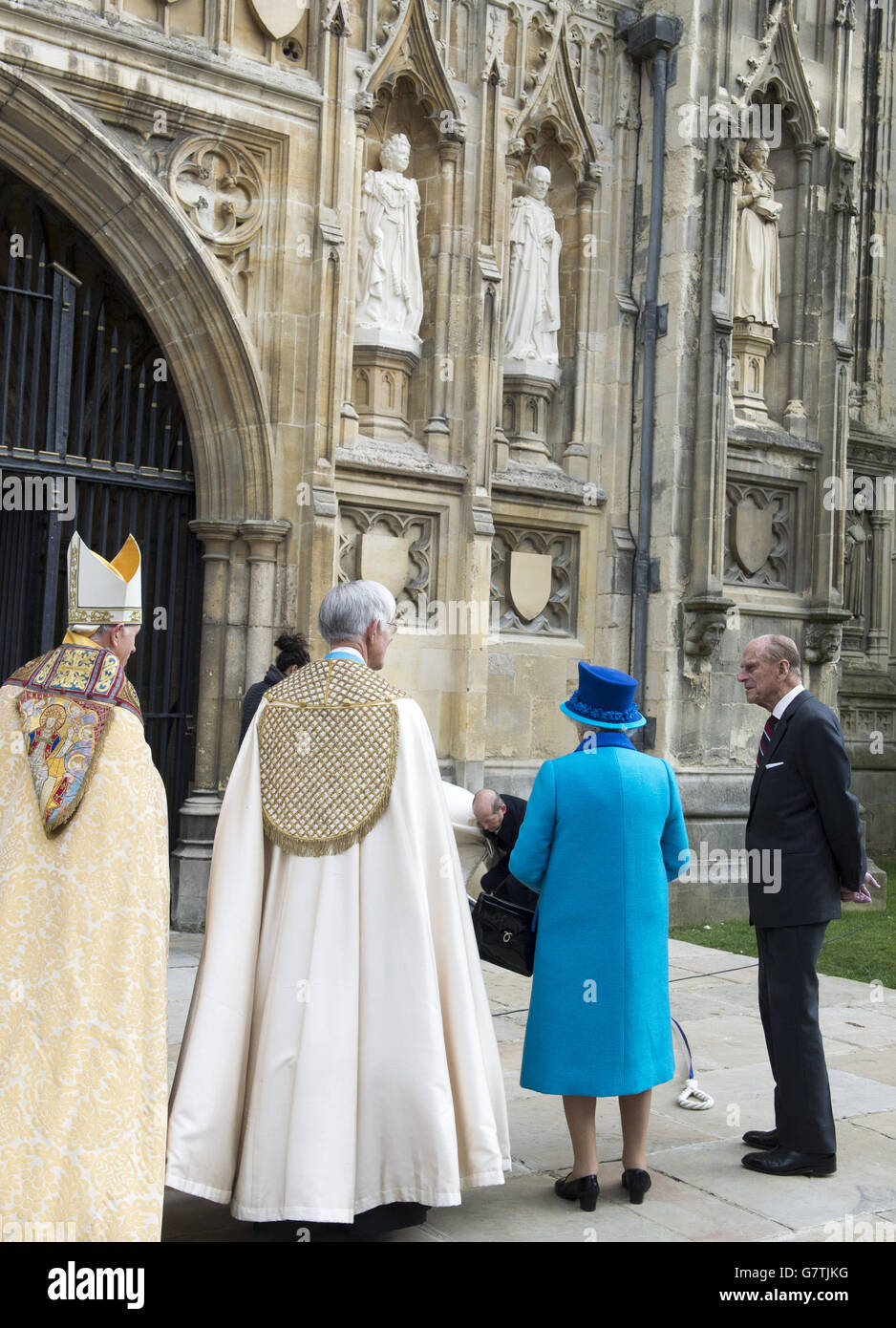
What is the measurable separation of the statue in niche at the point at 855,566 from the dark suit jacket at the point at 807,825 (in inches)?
366

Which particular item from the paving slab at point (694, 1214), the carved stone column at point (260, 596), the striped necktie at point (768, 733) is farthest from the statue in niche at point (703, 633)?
the paving slab at point (694, 1214)

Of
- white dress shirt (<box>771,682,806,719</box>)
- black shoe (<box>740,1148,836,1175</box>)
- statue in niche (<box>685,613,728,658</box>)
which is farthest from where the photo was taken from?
statue in niche (<box>685,613,728,658</box>)

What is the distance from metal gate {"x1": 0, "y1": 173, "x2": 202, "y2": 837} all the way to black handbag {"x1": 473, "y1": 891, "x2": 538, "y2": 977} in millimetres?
4549

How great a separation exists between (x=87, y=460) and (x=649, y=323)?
429cm

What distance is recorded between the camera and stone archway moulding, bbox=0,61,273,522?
7422mm

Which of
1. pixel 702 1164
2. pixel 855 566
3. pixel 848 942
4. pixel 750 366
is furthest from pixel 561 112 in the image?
pixel 702 1164

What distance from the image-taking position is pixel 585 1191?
12.6 ft

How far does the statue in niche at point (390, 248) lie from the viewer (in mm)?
8773

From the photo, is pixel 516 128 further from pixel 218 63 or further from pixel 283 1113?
pixel 283 1113

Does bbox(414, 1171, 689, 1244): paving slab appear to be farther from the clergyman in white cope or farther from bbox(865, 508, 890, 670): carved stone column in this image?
bbox(865, 508, 890, 670): carved stone column

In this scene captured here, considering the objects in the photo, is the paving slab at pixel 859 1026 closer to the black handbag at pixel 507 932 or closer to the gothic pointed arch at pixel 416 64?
the black handbag at pixel 507 932

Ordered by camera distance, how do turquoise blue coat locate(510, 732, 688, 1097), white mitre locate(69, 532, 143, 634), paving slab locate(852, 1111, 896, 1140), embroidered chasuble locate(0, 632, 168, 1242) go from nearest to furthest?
embroidered chasuble locate(0, 632, 168, 1242) → white mitre locate(69, 532, 143, 634) → turquoise blue coat locate(510, 732, 688, 1097) → paving slab locate(852, 1111, 896, 1140)

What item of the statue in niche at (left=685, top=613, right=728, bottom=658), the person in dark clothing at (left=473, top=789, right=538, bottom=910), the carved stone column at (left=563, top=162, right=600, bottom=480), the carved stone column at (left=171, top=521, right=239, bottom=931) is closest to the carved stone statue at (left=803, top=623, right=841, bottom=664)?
the statue in niche at (left=685, top=613, right=728, bottom=658)

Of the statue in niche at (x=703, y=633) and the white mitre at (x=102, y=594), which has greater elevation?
the statue in niche at (x=703, y=633)
